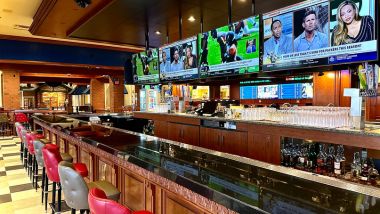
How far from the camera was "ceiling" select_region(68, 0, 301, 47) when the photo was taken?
420 cm

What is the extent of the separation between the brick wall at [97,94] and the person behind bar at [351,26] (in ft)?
43.6

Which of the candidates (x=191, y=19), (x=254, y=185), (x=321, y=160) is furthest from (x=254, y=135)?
(x=191, y=19)

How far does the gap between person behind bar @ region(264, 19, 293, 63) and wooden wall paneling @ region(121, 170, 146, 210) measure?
6.87ft

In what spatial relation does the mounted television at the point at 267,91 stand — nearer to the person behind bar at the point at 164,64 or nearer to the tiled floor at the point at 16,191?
the person behind bar at the point at 164,64

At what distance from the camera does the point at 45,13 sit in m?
4.90

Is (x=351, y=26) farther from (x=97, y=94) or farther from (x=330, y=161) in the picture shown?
(x=97, y=94)

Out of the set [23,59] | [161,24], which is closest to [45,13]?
[161,24]

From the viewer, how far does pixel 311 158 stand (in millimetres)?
3014

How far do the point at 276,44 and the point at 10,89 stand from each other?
11.3 metres

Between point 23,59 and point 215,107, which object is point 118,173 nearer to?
point 215,107

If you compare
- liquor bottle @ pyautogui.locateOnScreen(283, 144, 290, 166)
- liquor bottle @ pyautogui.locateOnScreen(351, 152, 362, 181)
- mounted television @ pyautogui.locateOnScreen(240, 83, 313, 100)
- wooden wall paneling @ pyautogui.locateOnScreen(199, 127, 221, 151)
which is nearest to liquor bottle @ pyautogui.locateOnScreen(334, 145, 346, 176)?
liquor bottle @ pyautogui.locateOnScreen(351, 152, 362, 181)

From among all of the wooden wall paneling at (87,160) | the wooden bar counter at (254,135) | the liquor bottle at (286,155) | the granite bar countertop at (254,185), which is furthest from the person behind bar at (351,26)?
the wooden wall paneling at (87,160)

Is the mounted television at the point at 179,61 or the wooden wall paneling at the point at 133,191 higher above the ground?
the mounted television at the point at 179,61

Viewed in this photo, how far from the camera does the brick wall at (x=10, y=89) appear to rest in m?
10.8
